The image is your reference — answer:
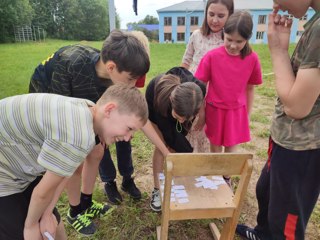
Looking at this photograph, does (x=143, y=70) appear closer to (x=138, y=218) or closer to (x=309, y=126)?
(x=309, y=126)

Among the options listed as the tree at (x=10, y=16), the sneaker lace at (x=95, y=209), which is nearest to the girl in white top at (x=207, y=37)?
the sneaker lace at (x=95, y=209)

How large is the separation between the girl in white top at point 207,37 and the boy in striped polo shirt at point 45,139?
5.00 feet

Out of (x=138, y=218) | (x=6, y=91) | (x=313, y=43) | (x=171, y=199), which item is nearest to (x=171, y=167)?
(x=171, y=199)

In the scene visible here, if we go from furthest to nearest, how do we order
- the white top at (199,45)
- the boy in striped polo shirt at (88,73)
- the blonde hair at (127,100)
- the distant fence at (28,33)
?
the distant fence at (28,33)
the white top at (199,45)
the boy in striped polo shirt at (88,73)
the blonde hair at (127,100)

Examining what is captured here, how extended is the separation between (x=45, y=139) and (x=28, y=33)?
1474 inches

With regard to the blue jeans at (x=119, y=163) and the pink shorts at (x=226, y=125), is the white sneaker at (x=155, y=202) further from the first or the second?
the pink shorts at (x=226, y=125)

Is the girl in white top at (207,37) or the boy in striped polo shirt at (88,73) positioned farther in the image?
the girl in white top at (207,37)

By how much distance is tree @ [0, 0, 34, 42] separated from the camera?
29.6m

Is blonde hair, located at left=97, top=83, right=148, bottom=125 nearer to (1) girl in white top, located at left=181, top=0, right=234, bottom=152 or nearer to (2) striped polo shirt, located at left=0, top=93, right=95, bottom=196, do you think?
(2) striped polo shirt, located at left=0, top=93, right=95, bottom=196

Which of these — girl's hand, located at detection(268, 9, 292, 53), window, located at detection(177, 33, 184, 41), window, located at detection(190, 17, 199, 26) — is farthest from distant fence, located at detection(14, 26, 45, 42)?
girl's hand, located at detection(268, 9, 292, 53)

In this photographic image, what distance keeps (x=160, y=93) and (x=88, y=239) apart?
1251 mm

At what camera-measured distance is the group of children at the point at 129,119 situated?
118cm

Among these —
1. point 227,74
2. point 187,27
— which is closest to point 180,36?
point 187,27

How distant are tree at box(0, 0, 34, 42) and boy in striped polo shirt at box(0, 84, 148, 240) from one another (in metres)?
32.0
